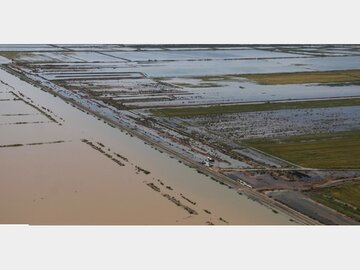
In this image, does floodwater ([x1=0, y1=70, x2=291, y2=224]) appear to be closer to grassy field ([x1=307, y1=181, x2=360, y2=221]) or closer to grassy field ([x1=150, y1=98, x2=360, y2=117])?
grassy field ([x1=307, y1=181, x2=360, y2=221])

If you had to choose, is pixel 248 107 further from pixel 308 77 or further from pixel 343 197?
pixel 308 77

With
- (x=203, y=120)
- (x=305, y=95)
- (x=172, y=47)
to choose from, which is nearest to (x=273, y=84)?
(x=305, y=95)

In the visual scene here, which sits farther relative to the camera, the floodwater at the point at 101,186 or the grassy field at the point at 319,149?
the grassy field at the point at 319,149

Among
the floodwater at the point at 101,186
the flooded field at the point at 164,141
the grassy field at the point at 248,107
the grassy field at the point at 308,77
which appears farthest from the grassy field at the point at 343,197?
the grassy field at the point at 308,77

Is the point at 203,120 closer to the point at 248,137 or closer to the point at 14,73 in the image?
the point at 248,137

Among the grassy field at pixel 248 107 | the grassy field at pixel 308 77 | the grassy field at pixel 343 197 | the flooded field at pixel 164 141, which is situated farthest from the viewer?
the grassy field at pixel 308 77

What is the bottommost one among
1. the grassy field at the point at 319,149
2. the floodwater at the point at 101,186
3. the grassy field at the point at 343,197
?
the floodwater at the point at 101,186

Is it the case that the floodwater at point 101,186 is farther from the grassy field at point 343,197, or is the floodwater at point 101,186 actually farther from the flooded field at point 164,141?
the grassy field at point 343,197
